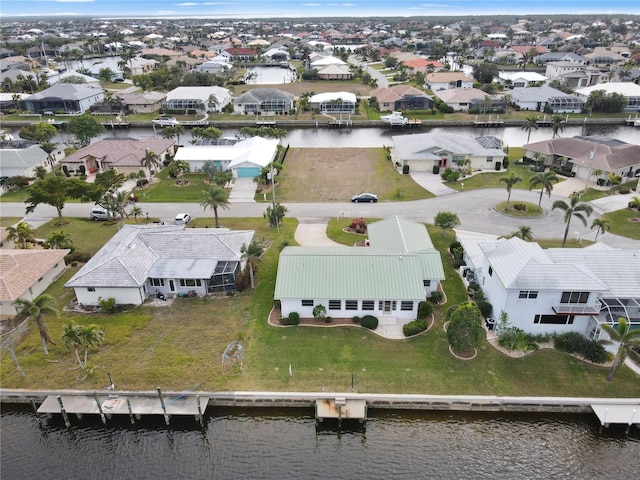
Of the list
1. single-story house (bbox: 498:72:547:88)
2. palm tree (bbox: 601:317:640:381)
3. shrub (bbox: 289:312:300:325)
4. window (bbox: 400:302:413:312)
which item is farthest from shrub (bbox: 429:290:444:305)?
single-story house (bbox: 498:72:547:88)

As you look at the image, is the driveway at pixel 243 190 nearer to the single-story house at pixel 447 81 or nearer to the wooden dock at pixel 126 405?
the wooden dock at pixel 126 405

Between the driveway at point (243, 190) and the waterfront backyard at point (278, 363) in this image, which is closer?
the waterfront backyard at point (278, 363)

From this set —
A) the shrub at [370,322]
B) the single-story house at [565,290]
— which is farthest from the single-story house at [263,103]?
the single-story house at [565,290]

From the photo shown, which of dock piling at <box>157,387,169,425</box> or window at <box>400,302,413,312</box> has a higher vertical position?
window at <box>400,302,413,312</box>

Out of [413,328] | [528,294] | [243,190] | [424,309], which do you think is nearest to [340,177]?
[243,190]

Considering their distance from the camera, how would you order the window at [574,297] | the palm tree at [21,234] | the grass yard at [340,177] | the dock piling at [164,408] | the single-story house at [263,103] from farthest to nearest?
the single-story house at [263,103] < the grass yard at [340,177] < the palm tree at [21,234] < the window at [574,297] < the dock piling at [164,408]

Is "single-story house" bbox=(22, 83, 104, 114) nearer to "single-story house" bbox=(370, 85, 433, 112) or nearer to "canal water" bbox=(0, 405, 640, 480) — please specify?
"single-story house" bbox=(370, 85, 433, 112)

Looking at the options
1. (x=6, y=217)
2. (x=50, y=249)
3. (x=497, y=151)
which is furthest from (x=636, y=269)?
(x=6, y=217)
